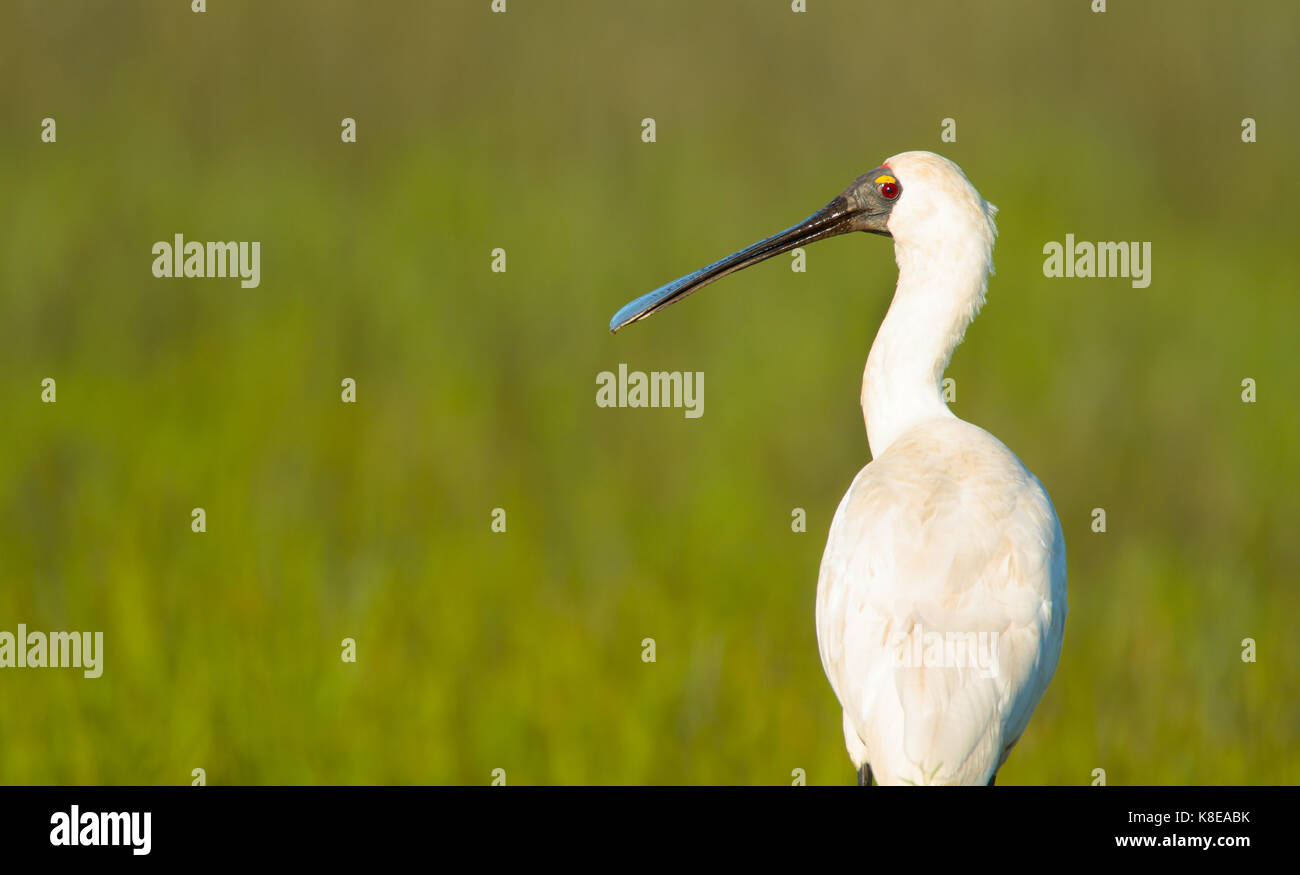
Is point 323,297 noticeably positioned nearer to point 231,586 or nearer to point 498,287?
point 498,287

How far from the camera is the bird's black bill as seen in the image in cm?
524

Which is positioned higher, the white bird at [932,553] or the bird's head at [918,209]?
the bird's head at [918,209]

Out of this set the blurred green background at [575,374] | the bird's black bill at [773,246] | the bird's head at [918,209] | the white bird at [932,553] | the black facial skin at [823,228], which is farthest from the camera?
the blurred green background at [575,374]

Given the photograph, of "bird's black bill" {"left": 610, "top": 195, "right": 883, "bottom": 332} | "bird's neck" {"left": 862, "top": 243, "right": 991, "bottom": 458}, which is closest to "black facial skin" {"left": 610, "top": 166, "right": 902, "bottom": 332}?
"bird's black bill" {"left": 610, "top": 195, "right": 883, "bottom": 332}

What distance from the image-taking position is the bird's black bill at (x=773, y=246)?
5.24 meters

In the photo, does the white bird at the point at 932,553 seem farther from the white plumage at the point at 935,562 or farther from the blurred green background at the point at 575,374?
the blurred green background at the point at 575,374

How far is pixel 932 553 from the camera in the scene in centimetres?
451

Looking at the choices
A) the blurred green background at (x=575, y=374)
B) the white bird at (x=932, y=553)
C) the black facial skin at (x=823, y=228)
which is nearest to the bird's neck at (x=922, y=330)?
the white bird at (x=932, y=553)

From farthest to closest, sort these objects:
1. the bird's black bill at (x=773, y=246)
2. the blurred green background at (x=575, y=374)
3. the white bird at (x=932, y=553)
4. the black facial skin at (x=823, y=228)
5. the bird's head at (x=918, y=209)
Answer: the blurred green background at (x=575, y=374) < the bird's black bill at (x=773, y=246) < the black facial skin at (x=823, y=228) < the bird's head at (x=918, y=209) < the white bird at (x=932, y=553)

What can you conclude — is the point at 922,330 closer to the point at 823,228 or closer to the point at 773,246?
the point at 823,228

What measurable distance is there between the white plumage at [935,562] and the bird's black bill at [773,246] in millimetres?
220

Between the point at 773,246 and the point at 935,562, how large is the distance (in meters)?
1.48

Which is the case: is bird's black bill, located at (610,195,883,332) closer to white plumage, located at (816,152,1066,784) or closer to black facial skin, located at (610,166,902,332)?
A: black facial skin, located at (610,166,902,332)

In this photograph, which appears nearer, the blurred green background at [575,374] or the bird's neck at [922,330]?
the bird's neck at [922,330]
